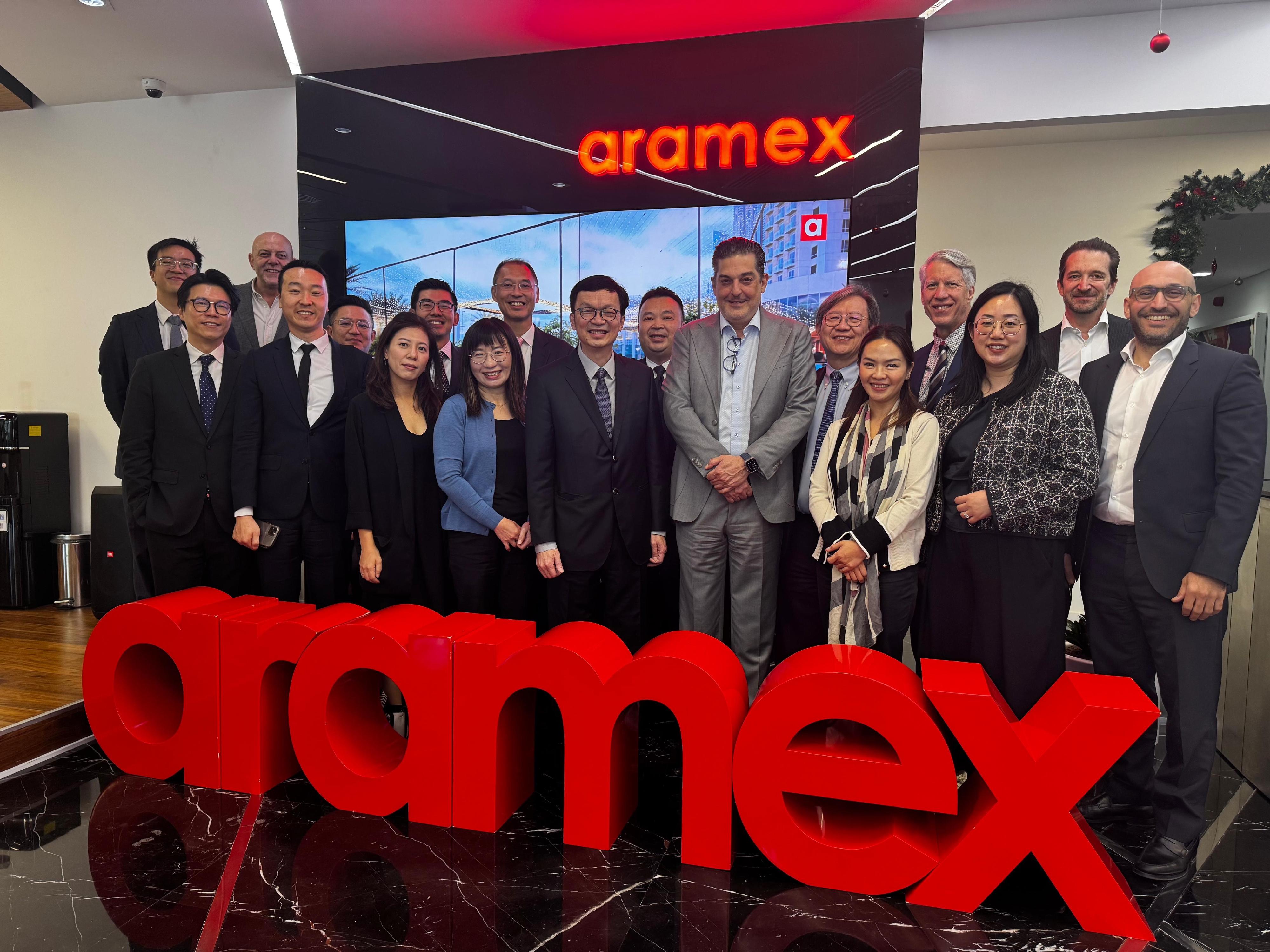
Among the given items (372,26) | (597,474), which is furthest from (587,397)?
(372,26)

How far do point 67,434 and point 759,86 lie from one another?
503 centimetres

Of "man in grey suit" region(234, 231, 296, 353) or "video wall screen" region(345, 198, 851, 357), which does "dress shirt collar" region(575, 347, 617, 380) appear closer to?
"video wall screen" region(345, 198, 851, 357)

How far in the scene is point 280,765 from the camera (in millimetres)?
2855

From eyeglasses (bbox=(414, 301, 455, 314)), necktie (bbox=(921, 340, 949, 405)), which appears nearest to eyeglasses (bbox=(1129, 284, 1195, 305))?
necktie (bbox=(921, 340, 949, 405))

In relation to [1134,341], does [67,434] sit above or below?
below

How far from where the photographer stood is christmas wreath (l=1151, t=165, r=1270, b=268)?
13.4 feet

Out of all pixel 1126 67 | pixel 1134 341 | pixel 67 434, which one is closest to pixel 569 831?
pixel 1134 341

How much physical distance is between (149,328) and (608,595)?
3.09m

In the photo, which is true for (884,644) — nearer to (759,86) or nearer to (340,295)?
(759,86)

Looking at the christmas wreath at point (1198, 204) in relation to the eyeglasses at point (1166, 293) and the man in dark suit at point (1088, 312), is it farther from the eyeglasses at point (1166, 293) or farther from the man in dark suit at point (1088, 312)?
the eyeglasses at point (1166, 293)

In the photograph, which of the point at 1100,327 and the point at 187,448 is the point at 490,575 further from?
the point at 1100,327

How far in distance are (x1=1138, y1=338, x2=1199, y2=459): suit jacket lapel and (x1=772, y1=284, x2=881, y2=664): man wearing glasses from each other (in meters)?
0.99

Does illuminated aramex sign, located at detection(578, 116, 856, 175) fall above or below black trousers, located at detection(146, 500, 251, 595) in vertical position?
above

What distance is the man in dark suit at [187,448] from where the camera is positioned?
3205mm
